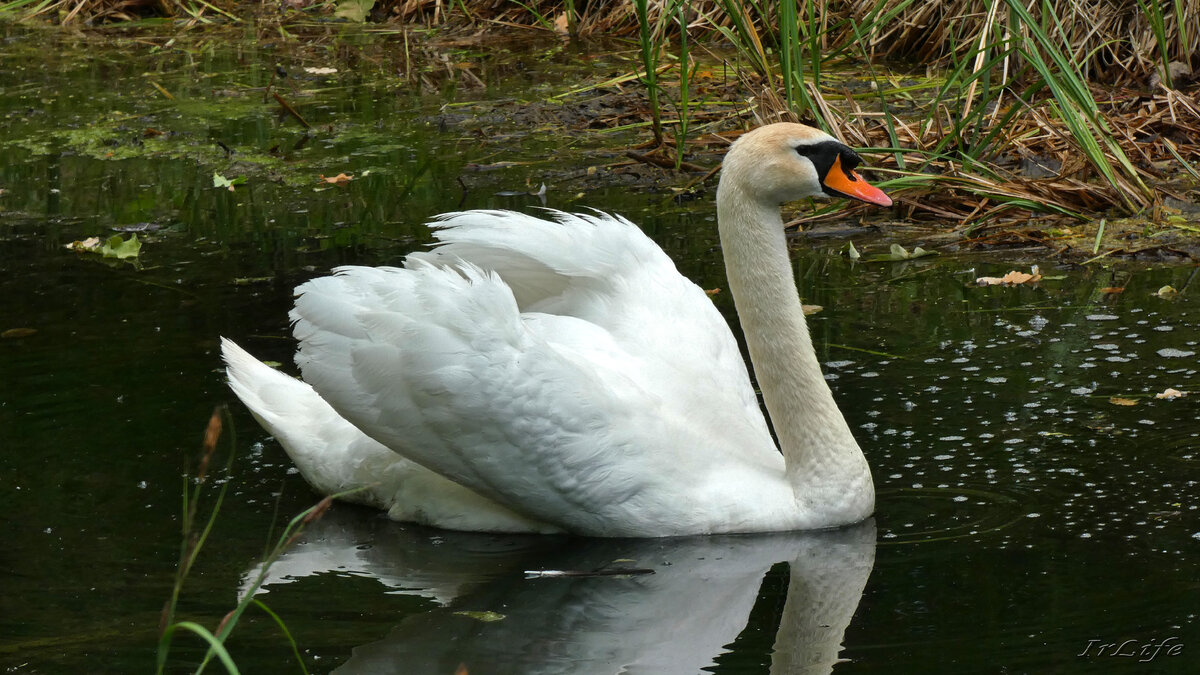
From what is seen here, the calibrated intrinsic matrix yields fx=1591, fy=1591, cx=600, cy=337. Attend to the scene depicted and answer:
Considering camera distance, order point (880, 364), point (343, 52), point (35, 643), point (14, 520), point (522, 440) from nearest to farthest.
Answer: point (35, 643) < point (522, 440) < point (14, 520) < point (880, 364) < point (343, 52)

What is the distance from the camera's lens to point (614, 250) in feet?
16.7

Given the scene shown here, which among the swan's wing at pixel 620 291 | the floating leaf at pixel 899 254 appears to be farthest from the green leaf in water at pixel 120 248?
the floating leaf at pixel 899 254

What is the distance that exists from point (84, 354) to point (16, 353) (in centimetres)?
28

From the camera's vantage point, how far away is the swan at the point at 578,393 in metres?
4.34

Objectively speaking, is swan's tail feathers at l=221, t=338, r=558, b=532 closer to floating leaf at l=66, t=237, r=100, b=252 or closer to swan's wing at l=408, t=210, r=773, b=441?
swan's wing at l=408, t=210, r=773, b=441

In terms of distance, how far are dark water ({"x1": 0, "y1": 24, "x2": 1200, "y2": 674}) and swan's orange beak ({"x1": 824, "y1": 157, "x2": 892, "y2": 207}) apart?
0.83 metres

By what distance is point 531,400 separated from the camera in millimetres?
4289

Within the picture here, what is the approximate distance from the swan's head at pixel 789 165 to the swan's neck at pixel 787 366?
46 mm

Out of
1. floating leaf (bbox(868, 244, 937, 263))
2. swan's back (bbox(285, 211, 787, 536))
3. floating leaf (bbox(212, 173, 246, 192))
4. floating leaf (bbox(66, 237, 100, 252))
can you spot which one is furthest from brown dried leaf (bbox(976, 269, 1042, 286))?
floating leaf (bbox(212, 173, 246, 192))

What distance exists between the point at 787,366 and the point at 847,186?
0.55 meters

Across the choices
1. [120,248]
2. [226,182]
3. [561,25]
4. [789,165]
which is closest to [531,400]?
[789,165]

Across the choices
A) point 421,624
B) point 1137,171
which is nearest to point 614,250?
point 421,624

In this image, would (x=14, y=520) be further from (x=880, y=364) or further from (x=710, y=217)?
(x=710, y=217)

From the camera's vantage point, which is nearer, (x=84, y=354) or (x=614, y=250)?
(x=614, y=250)
